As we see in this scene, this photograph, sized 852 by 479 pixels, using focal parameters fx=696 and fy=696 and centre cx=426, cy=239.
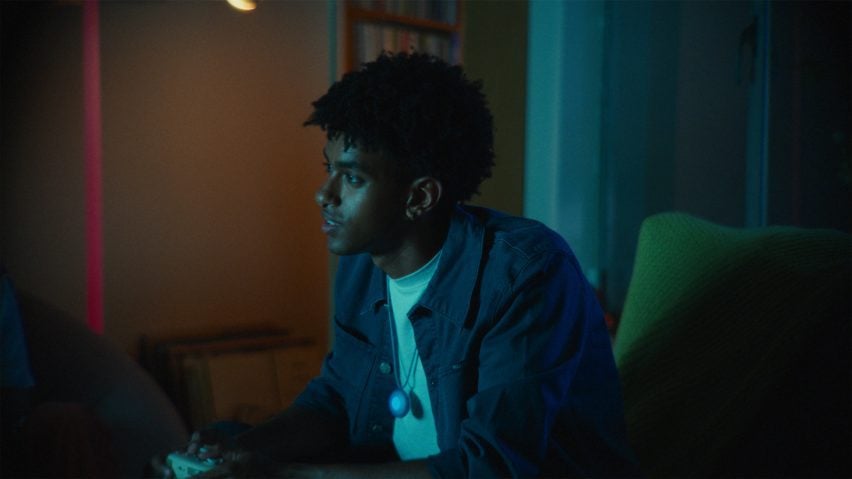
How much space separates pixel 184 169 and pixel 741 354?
2.39m

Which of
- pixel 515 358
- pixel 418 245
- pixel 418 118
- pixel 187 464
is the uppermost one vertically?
pixel 418 118

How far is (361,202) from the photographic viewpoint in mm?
1282

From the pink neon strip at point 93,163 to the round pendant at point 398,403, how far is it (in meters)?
1.71

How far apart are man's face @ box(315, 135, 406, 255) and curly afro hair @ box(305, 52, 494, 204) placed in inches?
1.1

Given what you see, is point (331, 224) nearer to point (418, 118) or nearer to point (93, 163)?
point (418, 118)

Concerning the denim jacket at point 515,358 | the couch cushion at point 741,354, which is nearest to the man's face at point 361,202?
the denim jacket at point 515,358

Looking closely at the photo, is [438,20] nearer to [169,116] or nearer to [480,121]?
[169,116]

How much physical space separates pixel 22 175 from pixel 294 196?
3.63ft

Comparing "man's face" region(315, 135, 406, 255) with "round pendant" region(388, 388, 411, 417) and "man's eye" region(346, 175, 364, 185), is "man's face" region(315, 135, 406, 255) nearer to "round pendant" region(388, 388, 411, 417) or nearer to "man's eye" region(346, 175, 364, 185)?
"man's eye" region(346, 175, 364, 185)

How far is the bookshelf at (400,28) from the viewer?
2.82m

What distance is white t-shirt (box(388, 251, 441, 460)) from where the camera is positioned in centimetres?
128

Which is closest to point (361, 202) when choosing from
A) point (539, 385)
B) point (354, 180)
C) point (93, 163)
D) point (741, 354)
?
point (354, 180)

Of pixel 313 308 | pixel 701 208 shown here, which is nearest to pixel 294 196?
pixel 313 308

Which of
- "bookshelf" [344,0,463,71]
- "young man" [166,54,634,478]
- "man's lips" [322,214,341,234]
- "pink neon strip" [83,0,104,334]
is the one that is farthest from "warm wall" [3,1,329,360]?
"man's lips" [322,214,341,234]
